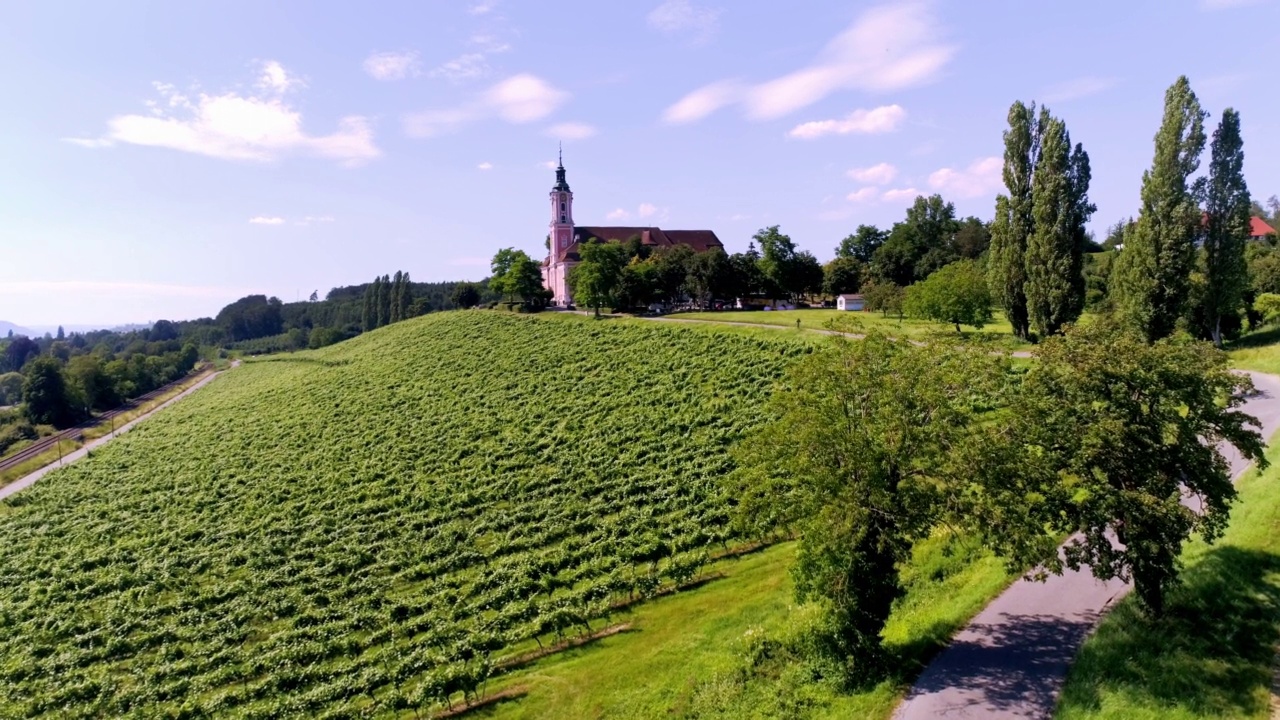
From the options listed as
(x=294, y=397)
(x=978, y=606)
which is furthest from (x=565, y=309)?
(x=978, y=606)

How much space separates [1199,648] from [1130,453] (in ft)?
13.2

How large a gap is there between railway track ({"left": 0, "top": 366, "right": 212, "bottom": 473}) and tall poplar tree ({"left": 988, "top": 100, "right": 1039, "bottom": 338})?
89.3 metres

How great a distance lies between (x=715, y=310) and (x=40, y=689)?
64.2 meters

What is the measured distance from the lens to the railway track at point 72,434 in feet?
229

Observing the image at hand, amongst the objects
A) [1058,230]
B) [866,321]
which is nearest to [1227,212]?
[1058,230]

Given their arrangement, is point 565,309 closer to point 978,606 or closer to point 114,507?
point 114,507

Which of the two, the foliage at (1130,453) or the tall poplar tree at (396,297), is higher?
the tall poplar tree at (396,297)

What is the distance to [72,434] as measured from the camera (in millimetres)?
80312

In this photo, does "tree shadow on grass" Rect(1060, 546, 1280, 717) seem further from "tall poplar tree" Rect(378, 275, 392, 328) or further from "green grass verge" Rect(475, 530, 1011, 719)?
"tall poplar tree" Rect(378, 275, 392, 328)

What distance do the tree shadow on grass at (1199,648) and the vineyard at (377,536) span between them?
12.2 meters

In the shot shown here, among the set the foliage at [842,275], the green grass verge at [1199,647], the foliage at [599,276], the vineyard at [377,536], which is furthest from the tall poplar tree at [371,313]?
the green grass verge at [1199,647]

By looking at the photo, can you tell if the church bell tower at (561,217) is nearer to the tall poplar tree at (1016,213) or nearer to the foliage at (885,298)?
the foliage at (885,298)

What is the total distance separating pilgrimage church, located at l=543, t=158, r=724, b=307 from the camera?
100 meters

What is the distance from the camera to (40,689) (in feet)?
69.3
